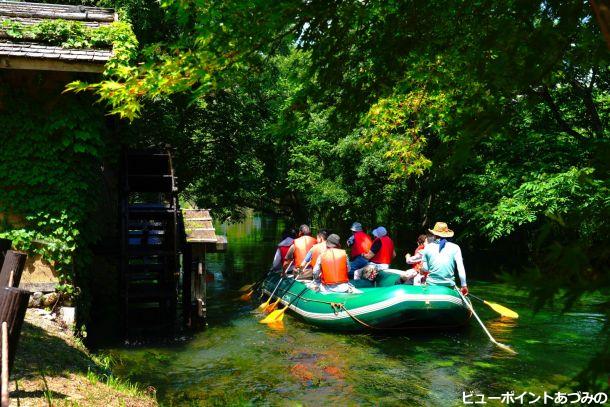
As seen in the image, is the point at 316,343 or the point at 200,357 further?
the point at 316,343

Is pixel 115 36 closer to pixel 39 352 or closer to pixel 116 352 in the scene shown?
pixel 39 352

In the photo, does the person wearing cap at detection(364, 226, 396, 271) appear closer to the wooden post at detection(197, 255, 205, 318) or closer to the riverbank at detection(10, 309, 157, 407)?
the wooden post at detection(197, 255, 205, 318)

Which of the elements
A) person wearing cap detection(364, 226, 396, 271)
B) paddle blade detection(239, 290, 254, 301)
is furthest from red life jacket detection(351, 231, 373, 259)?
paddle blade detection(239, 290, 254, 301)

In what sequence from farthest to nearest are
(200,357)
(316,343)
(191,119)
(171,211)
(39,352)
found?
(191,119) → (171,211) → (316,343) → (200,357) → (39,352)

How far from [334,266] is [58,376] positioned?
6500 mm

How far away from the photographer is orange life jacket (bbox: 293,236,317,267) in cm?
1398

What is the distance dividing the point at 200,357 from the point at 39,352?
3700 mm

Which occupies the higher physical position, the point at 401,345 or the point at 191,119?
the point at 191,119

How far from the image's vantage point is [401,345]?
10.7 m

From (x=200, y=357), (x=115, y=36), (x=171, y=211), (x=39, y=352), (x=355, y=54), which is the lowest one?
(x=200, y=357)

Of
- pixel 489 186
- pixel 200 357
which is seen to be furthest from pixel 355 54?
pixel 489 186

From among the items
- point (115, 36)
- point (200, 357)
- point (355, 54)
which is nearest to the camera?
point (355, 54)

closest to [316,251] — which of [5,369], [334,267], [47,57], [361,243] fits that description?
[334,267]

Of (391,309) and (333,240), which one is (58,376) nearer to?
(391,309)
